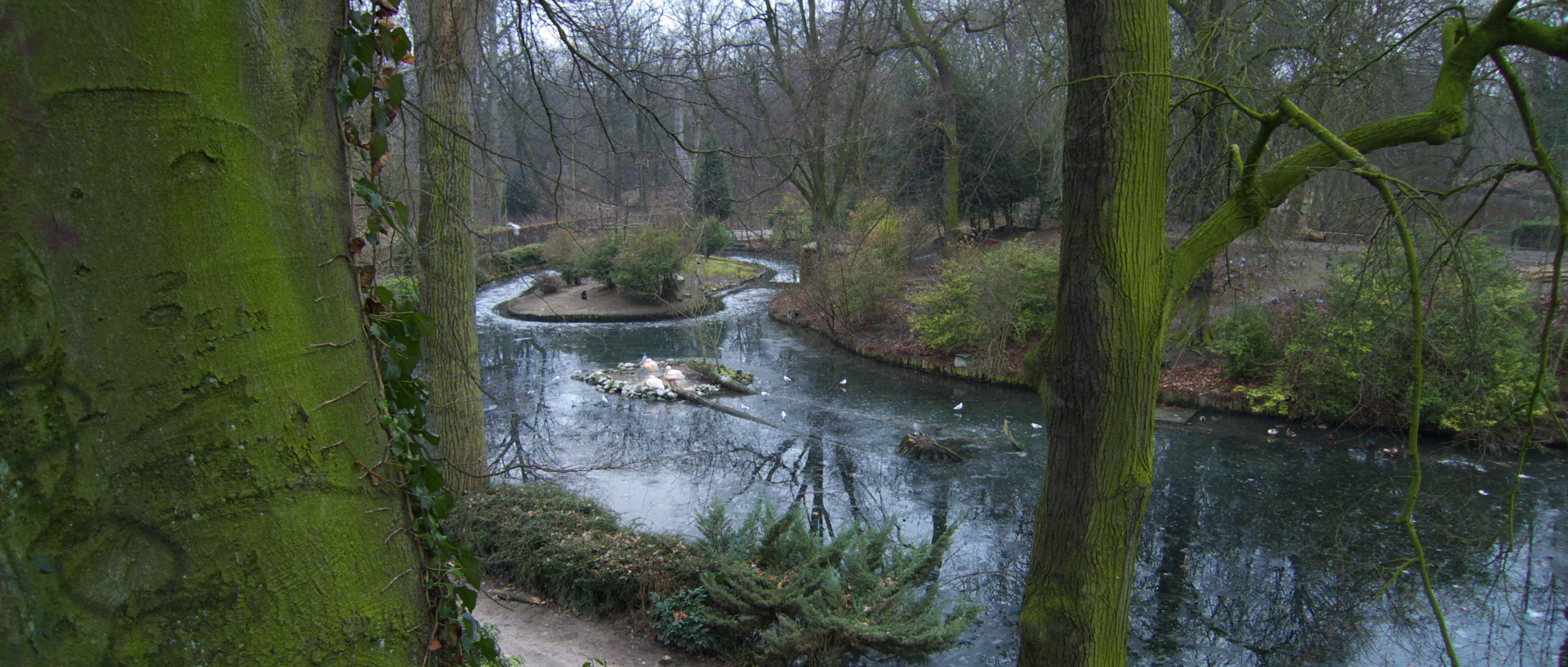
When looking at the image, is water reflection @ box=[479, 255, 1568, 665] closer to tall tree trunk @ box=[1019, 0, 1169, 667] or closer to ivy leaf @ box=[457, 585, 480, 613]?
tall tree trunk @ box=[1019, 0, 1169, 667]

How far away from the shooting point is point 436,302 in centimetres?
792

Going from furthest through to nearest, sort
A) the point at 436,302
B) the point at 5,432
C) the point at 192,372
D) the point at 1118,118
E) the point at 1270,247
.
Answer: the point at 1270,247 < the point at 436,302 < the point at 1118,118 < the point at 192,372 < the point at 5,432

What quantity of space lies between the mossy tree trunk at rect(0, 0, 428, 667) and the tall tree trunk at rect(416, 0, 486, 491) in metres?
6.13

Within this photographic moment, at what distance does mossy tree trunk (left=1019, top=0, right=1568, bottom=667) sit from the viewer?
370 centimetres

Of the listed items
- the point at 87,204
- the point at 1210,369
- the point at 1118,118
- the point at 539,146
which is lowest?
the point at 1210,369

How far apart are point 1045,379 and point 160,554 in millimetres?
3617

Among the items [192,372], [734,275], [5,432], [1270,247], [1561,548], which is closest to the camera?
[5,432]

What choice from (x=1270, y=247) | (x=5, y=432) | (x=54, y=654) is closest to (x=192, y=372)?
(x=5, y=432)

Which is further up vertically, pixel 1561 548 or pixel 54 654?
pixel 54 654

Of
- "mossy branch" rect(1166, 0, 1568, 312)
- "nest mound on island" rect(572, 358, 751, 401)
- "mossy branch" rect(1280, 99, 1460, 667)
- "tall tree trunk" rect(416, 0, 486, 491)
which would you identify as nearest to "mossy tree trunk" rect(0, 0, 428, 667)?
"mossy branch" rect(1280, 99, 1460, 667)

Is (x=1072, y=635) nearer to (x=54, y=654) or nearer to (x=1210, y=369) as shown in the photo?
(x=54, y=654)

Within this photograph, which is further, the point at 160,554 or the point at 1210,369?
the point at 1210,369

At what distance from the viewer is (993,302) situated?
1619 cm

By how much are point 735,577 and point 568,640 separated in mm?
1259
